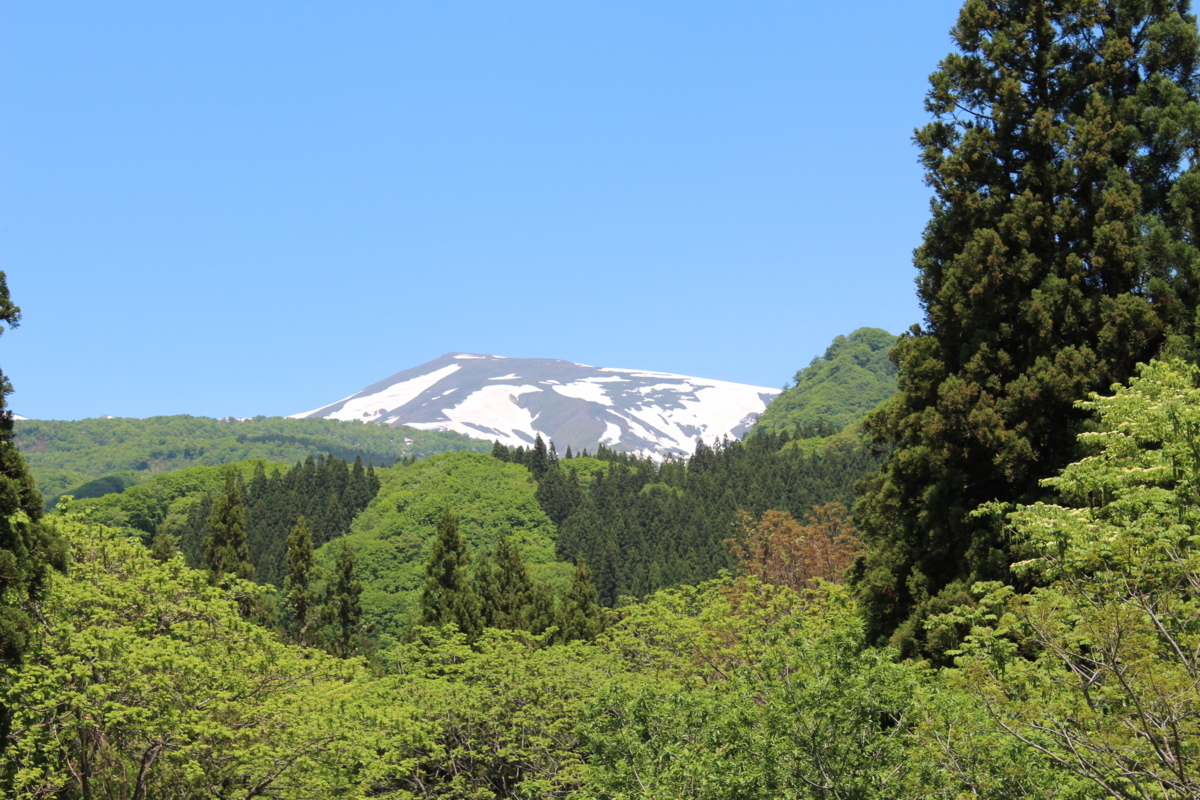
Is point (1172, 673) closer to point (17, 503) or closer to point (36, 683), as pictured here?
point (17, 503)

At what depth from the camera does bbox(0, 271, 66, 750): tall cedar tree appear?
595 inches

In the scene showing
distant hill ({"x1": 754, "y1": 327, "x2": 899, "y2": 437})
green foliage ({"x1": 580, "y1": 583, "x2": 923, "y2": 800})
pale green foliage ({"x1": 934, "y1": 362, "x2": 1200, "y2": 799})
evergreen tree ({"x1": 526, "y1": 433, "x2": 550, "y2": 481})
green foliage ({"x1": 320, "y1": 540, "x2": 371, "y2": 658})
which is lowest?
green foliage ({"x1": 320, "y1": 540, "x2": 371, "y2": 658})

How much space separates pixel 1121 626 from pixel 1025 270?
10.8 metres

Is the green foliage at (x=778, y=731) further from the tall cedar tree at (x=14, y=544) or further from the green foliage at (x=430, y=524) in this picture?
the green foliage at (x=430, y=524)

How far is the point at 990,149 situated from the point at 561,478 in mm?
71883

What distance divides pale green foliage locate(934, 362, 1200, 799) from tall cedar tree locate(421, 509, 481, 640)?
31851 mm

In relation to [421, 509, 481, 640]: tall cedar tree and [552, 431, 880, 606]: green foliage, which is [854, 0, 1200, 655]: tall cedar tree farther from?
[552, 431, 880, 606]: green foliage

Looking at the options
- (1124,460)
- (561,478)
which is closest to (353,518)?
(561,478)

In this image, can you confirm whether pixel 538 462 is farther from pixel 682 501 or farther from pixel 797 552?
pixel 797 552

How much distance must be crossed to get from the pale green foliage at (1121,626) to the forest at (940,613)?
0.05 m

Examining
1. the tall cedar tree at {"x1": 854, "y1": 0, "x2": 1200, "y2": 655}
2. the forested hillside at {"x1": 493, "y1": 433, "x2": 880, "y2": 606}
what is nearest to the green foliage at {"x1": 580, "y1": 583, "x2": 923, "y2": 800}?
the tall cedar tree at {"x1": 854, "y1": 0, "x2": 1200, "y2": 655}

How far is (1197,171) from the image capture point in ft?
58.3

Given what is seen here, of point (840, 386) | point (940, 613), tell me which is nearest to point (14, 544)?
point (940, 613)

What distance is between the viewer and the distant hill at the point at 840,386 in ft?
481
